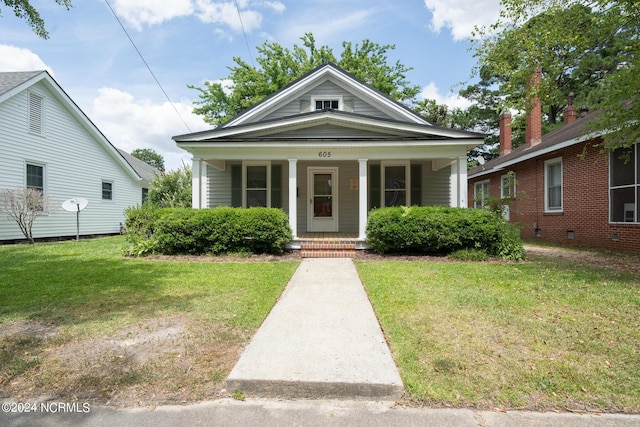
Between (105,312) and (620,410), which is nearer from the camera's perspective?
→ (620,410)

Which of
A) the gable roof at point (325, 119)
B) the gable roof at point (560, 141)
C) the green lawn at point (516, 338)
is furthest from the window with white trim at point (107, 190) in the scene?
the gable roof at point (560, 141)

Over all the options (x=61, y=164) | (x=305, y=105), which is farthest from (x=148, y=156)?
(x=305, y=105)

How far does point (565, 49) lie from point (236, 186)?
34.3ft

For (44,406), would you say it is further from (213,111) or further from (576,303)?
(213,111)

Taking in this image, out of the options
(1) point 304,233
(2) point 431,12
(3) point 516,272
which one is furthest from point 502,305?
(2) point 431,12

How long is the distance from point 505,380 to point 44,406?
3365 mm

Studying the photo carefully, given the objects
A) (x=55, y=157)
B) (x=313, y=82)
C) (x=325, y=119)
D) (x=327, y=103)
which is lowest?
(x=55, y=157)

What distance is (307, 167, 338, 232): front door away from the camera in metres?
11.8

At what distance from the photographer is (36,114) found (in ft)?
43.0

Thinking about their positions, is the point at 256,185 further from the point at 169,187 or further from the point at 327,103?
the point at 169,187

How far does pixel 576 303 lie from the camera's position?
4453 millimetres

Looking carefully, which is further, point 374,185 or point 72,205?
point 72,205

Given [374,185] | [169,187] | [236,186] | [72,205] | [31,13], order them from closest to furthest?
[31,13] → [374,185] → [236,186] → [72,205] → [169,187]

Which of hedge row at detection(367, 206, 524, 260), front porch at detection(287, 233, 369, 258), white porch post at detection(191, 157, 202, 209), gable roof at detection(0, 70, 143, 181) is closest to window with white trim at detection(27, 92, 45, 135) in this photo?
gable roof at detection(0, 70, 143, 181)
